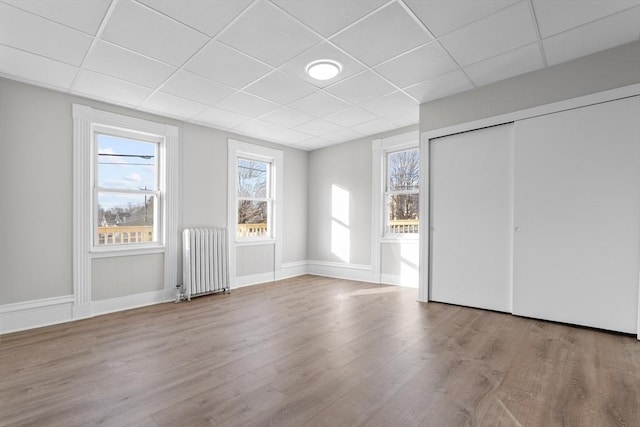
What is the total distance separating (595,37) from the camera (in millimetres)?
2590

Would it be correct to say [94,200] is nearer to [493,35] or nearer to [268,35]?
[268,35]

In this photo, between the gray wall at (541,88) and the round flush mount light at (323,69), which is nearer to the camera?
the gray wall at (541,88)

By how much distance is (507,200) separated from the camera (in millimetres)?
3459

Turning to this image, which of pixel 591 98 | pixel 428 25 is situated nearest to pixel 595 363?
pixel 591 98

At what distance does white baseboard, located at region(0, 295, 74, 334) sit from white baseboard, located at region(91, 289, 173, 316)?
0.85 ft

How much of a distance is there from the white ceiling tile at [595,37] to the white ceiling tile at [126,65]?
140 inches

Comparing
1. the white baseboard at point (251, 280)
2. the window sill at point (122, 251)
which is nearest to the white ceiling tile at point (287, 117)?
the window sill at point (122, 251)

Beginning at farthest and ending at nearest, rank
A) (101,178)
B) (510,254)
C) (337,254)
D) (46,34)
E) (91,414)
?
(337,254)
(101,178)
(510,254)
(46,34)
(91,414)

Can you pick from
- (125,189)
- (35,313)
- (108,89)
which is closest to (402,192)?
(125,189)

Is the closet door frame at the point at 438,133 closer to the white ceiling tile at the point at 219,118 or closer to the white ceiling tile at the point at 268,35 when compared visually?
the white ceiling tile at the point at 268,35

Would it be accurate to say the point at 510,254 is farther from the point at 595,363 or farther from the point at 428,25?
the point at 428,25

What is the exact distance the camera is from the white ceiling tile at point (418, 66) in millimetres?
2777

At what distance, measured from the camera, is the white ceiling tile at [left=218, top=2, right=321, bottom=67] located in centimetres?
226

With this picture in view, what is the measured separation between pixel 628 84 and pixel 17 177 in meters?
5.98
